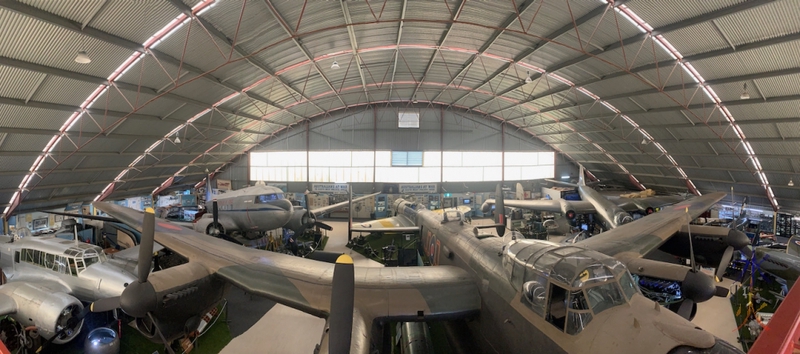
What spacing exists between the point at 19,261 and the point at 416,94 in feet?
80.7

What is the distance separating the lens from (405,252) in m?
16.9

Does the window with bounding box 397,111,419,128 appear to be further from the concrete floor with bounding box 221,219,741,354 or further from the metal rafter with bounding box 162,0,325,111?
the concrete floor with bounding box 221,219,741,354

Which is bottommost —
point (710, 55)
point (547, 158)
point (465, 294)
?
point (465, 294)

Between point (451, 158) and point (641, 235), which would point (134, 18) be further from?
point (451, 158)

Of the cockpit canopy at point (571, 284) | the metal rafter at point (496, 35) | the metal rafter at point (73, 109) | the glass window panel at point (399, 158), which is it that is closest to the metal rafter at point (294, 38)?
the metal rafter at point (73, 109)

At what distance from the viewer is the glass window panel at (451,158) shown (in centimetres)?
3256

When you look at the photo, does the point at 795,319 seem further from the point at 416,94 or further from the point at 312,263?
the point at 416,94

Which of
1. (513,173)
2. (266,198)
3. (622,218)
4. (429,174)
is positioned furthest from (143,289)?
(513,173)

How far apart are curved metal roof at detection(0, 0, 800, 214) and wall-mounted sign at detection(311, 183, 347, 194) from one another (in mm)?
7249

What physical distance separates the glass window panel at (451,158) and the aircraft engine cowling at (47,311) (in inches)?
1072

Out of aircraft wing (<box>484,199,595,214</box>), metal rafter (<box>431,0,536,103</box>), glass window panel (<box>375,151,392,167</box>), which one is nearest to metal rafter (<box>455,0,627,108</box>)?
metal rafter (<box>431,0,536,103</box>)

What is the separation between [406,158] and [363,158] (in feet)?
13.2

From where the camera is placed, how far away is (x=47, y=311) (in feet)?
28.6

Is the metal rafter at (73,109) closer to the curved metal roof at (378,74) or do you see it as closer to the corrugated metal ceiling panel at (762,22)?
the curved metal roof at (378,74)
